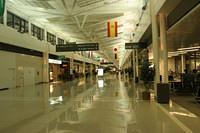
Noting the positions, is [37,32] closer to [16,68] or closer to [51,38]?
[51,38]

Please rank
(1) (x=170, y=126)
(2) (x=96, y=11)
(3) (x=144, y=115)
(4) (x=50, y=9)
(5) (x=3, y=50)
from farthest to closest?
(2) (x=96, y=11)
(4) (x=50, y=9)
(5) (x=3, y=50)
(3) (x=144, y=115)
(1) (x=170, y=126)

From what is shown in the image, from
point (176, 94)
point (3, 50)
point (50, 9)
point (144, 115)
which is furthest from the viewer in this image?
point (50, 9)

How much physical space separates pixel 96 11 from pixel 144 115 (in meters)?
13.4

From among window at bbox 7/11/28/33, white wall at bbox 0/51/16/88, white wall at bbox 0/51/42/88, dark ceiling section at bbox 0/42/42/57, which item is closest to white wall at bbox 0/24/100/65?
dark ceiling section at bbox 0/42/42/57

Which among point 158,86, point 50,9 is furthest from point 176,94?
point 50,9

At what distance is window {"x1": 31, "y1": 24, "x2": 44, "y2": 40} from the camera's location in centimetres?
1795

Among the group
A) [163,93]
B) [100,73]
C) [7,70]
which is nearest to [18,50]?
[7,70]

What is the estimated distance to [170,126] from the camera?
3.92m

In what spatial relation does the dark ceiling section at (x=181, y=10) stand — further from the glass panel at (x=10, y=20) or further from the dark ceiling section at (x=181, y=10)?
the glass panel at (x=10, y=20)

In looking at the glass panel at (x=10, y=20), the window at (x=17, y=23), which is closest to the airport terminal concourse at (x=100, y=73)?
the window at (x=17, y=23)

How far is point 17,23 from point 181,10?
1547cm

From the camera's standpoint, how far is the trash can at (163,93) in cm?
660

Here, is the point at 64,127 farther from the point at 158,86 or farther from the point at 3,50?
the point at 3,50

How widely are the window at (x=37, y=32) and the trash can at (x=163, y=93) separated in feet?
54.8
